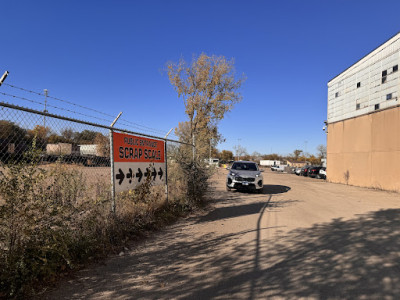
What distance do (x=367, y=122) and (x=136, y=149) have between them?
57.4ft

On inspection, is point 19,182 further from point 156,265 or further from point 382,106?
point 382,106

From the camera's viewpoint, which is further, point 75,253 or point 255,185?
point 255,185

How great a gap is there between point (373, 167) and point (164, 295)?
59.5ft

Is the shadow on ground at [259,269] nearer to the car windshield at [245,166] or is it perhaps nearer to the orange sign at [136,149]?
the orange sign at [136,149]

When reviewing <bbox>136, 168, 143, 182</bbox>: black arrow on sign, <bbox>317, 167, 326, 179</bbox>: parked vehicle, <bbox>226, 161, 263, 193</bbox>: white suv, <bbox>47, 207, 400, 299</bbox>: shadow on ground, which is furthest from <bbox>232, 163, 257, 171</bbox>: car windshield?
<bbox>317, 167, 326, 179</bbox>: parked vehicle

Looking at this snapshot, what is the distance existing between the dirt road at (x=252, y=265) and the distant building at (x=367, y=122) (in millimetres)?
11273

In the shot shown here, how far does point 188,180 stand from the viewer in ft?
25.5

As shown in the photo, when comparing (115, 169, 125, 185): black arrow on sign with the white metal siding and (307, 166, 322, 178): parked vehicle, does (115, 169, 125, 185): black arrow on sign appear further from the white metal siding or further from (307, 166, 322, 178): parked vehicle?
(307, 166, 322, 178): parked vehicle

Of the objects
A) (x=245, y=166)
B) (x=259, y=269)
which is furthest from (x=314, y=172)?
(x=259, y=269)

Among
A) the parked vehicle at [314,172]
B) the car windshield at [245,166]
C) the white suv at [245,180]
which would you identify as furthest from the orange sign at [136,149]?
the parked vehicle at [314,172]

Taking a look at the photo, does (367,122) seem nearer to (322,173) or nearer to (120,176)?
(322,173)

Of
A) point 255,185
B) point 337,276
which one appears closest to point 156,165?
point 337,276

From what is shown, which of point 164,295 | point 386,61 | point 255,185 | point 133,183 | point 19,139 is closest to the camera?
point 164,295

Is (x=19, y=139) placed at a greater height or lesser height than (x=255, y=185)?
greater
